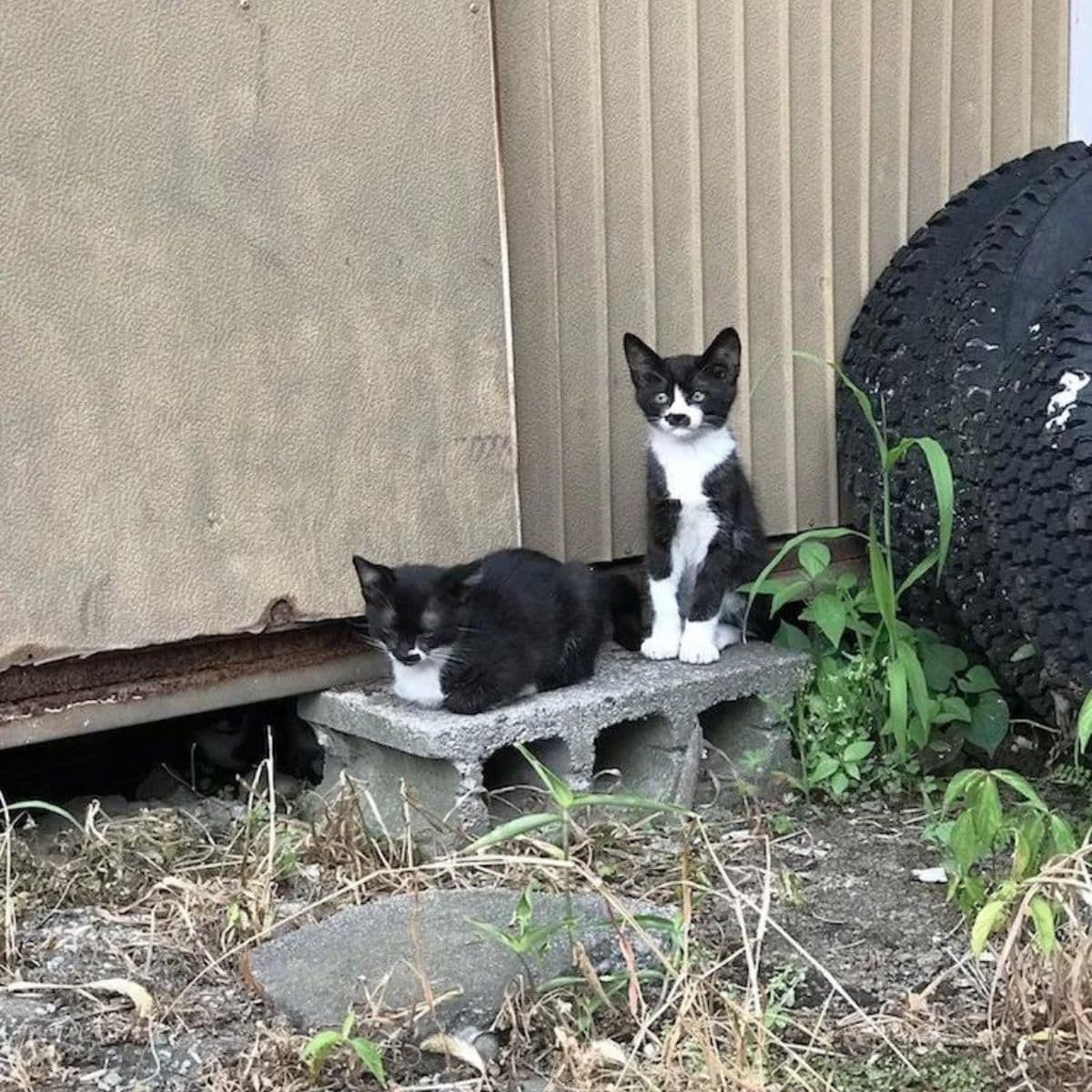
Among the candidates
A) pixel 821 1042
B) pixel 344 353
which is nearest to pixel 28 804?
pixel 344 353

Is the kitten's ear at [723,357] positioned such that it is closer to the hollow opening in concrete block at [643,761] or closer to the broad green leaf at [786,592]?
the broad green leaf at [786,592]

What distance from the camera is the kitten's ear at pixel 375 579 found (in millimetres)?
3047

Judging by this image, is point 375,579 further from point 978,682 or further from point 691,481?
point 978,682

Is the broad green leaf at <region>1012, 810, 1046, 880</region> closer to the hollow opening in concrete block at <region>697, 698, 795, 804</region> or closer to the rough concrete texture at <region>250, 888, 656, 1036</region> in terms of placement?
the rough concrete texture at <region>250, 888, 656, 1036</region>

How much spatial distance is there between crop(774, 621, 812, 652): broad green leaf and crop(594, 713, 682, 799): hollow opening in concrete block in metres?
0.54

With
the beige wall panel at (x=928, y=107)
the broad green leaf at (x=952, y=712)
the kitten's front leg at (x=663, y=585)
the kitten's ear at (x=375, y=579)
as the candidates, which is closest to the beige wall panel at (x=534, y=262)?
the kitten's front leg at (x=663, y=585)

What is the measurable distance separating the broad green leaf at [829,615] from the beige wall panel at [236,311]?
2.68ft

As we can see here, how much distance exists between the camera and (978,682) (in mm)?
3594

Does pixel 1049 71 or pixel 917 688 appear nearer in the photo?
pixel 917 688

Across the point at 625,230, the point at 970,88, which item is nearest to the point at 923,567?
the point at 625,230

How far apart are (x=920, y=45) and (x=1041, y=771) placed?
213 cm

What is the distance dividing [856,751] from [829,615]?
34 cm

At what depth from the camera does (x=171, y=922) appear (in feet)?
8.73

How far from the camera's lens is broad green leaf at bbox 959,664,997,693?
11.8 ft
